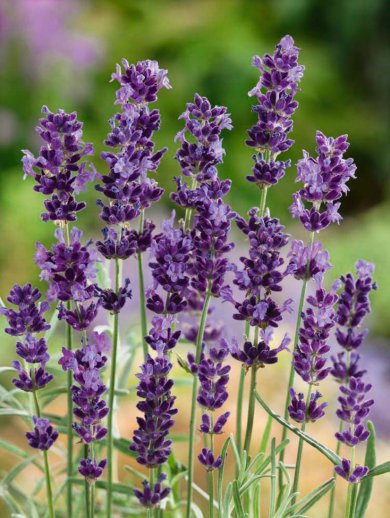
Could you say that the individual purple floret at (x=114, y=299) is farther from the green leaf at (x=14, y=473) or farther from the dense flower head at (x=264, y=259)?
the green leaf at (x=14, y=473)

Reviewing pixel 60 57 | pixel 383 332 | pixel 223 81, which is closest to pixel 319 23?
pixel 223 81

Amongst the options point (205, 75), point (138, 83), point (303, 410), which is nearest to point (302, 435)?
point (303, 410)

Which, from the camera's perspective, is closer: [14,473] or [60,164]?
[60,164]

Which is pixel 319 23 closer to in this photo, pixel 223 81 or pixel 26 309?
pixel 223 81

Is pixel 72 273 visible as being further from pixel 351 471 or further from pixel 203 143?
pixel 351 471

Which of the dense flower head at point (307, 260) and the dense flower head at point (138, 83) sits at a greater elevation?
the dense flower head at point (138, 83)

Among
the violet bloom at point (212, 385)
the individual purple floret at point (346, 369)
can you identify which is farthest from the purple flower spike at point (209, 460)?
the individual purple floret at point (346, 369)
